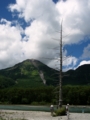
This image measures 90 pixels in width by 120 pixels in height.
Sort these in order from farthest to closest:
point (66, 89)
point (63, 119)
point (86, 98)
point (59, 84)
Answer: point (66, 89)
point (86, 98)
point (59, 84)
point (63, 119)

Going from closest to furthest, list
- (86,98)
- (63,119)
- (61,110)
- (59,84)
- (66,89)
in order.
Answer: (63,119) → (61,110) → (59,84) → (86,98) → (66,89)

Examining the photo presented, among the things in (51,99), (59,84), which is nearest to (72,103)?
(51,99)

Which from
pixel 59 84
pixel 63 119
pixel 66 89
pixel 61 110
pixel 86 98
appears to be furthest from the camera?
pixel 66 89

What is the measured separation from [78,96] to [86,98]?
6130 millimetres

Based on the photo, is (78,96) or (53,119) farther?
(78,96)

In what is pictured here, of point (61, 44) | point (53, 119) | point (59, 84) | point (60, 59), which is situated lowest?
point (53, 119)

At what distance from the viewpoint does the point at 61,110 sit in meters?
48.2

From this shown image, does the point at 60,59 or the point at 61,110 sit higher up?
the point at 60,59

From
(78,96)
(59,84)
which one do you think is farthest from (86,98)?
(59,84)

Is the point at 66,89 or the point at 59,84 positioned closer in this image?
the point at 59,84

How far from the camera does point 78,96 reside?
182875mm

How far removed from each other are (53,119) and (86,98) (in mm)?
145223

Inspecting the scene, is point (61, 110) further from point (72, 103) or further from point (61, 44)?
point (72, 103)

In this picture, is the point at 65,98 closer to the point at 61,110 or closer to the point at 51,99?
the point at 51,99
